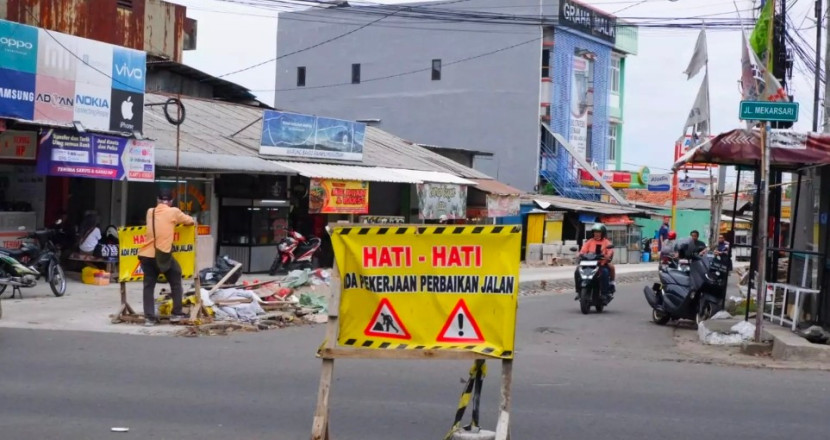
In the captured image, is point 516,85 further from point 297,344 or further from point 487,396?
point 487,396

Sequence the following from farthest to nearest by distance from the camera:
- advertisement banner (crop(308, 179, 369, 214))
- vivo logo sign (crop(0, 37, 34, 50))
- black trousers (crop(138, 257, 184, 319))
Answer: advertisement banner (crop(308, 179, 369, 214)) → vivo logo sign (crop(0, 37, 34, 50)) → black trousers (crop(138, 257, 184, 319))

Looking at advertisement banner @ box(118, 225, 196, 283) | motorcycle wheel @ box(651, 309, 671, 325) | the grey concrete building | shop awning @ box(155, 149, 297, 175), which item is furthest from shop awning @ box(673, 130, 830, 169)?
the grey concrete building

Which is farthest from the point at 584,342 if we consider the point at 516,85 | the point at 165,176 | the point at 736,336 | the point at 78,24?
the point at 516,85

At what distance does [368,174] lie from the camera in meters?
26.4

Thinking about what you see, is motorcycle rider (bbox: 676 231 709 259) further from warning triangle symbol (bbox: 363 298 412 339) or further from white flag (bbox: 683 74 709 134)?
warning triangle symbol (bbox: 363 298 412 339)

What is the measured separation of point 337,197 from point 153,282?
11652 mm

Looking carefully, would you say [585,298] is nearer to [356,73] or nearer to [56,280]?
[56,280]

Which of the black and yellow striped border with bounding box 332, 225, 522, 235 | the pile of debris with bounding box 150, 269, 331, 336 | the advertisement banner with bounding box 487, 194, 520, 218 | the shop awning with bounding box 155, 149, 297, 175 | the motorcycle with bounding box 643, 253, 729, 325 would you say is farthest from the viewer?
the advertisement banner with bounding box 487, 194, 520, 218

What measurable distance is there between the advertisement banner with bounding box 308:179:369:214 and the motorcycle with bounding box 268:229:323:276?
0.81m

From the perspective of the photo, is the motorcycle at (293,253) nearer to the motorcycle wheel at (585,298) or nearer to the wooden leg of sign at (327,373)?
the motorcycle wheel at (585,298)

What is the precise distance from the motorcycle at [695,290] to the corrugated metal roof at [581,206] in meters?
20.3

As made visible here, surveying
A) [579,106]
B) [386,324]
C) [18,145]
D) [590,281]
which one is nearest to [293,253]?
[18,145]

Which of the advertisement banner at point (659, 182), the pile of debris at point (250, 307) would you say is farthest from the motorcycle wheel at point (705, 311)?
the advertisement banner at point (659, 182)

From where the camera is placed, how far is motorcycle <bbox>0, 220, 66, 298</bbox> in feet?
52.5
